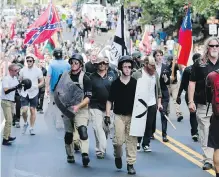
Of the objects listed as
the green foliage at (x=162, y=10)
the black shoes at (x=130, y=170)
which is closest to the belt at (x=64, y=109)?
the black shoes at (x=130, y=170)

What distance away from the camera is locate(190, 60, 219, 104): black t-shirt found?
35.0 ft

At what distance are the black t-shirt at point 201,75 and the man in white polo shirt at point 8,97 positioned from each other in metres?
4.01

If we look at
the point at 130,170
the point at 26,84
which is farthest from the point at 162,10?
the point at 130,170

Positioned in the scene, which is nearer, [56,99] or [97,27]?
[56,99]

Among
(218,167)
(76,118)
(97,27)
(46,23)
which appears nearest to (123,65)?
(76,118)

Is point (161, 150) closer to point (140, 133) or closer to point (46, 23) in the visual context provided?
point (140, 133)

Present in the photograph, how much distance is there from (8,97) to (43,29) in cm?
981

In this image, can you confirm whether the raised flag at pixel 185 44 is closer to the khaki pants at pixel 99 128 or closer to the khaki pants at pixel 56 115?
the khaki pants at pixel 99 128

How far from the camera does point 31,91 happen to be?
49.3 feet

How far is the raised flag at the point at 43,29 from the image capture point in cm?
2322

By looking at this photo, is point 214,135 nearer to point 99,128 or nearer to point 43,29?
point 99,128

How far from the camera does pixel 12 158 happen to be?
1235 cm

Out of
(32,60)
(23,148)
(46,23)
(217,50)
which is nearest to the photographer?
(217,50)

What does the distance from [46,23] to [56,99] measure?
41.0 ft
